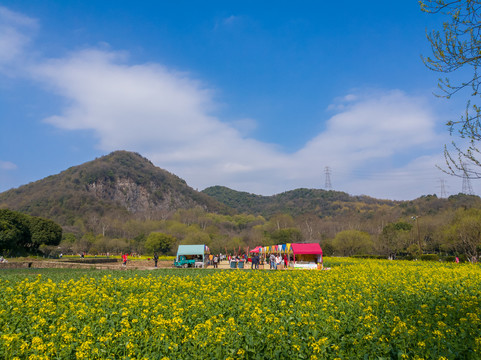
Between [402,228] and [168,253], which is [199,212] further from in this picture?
[402,228]

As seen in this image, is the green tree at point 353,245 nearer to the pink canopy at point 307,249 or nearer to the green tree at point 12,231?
the pink canopy at point 307,249

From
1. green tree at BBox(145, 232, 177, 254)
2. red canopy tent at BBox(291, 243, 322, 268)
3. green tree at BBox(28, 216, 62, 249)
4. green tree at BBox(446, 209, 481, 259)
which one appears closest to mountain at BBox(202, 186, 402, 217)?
green tree at BBox(145, 232, 177, 254)

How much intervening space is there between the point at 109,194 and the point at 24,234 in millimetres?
108794

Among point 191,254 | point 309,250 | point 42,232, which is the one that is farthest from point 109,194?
point 309,250

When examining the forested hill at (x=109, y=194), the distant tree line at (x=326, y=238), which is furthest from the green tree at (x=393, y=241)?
the forested hill at (x=109, y=194)

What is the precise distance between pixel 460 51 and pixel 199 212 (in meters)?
128

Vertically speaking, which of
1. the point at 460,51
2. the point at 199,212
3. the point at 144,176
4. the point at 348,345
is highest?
the point at 144,176

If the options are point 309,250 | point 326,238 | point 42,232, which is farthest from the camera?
point 326,238

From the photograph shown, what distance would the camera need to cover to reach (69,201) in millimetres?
112875

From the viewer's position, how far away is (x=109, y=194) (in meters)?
159

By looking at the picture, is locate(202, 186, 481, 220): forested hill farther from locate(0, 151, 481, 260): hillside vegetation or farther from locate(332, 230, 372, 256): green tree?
locate(332, 230, 372, 256): green tree

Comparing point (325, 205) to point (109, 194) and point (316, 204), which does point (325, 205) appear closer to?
point (316, 204)

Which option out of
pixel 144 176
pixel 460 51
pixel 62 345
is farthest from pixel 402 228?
pixel 144 176

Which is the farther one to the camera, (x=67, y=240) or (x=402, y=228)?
(x=67, y=240)
